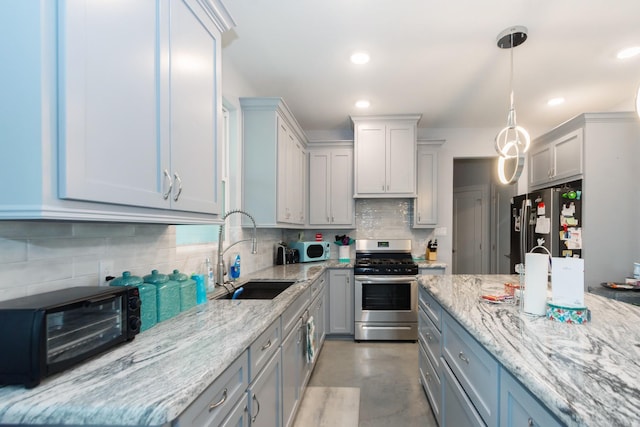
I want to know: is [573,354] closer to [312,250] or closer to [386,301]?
[386,301]

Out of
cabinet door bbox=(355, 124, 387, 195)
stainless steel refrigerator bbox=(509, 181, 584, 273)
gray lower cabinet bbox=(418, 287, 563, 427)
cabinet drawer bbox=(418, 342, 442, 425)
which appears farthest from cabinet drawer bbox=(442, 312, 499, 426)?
cabinet door bbox=(355, 124, 387, 195)

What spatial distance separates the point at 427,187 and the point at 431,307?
90.8 inches

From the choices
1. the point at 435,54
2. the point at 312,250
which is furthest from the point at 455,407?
the point at 312,250

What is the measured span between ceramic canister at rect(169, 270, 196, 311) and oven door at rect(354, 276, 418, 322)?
2.45 meters

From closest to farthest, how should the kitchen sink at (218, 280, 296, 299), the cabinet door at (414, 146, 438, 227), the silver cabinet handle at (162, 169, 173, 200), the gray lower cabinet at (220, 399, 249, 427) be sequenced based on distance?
the gray lower cabinet at (220, 399, 249, 427)
the silver cabinet handle at (162, 169, 173, 200)
the kitchen sink at (218, 280, 296, 299)
the cabinet door at (414, 146, 438, 227)

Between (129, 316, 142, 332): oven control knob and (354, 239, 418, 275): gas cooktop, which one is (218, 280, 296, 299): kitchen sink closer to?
(129, 316, 142, 332): oven control knob

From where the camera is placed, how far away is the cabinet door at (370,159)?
4004mm

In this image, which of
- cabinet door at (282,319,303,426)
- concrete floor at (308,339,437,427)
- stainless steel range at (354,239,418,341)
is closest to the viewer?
cabinet door at (282,319,303,426)

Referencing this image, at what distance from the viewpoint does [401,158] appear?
3.98 meters

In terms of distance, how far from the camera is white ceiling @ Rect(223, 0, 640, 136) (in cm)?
202

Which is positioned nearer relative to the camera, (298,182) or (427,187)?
(298,182)

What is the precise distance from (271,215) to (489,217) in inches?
164

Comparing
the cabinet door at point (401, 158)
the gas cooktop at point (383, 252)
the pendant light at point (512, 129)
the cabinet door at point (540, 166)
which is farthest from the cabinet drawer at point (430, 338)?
the cabinet door at point (540, 166)

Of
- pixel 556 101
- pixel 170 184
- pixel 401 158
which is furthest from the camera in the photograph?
pixel 401 158
